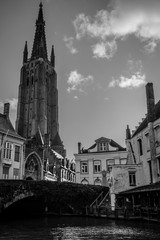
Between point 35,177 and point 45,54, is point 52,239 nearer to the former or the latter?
point 35,177

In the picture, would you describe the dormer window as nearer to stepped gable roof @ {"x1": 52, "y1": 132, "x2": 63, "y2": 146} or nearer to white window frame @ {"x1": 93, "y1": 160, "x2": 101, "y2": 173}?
white window frame @ {"x1": 93, "y1": 160, "x2": 101, "y2": 173}

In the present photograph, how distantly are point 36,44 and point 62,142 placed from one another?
53.3m

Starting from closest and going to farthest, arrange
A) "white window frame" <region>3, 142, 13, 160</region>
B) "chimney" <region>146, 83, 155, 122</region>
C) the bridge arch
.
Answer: "chimney" <region>146, 83, 155, 122</region> < "white window frame" <region>3, 142, 13, 160</region> < the bridge arch

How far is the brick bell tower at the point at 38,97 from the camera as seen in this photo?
89.1 m

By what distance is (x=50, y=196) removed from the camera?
31.6m

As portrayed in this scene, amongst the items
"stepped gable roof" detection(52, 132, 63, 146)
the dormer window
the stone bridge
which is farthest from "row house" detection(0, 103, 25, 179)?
"stepped gable roof" detection(52, 132, 63, 146)

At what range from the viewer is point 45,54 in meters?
111

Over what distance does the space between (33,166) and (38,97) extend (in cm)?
5275

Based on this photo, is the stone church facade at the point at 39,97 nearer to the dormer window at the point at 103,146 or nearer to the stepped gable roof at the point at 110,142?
the stepped gable roof at the point at 110,142

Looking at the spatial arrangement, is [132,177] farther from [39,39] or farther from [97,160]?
[39,39]

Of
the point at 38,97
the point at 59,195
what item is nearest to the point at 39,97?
the point at 38,97

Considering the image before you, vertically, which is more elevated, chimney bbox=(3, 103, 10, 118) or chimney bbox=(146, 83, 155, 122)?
chimney bbox=(3, 103, 10, 118)

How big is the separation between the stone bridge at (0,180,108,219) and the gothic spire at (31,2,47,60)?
8159 centimetres

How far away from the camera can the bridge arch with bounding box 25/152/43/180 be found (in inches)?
1746
